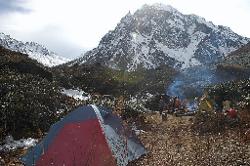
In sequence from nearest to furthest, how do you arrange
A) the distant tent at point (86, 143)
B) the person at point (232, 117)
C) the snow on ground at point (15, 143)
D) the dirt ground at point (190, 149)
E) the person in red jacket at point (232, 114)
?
the dirt ground at point (190, 149) → the distant tent at point (86, 143) → the snow on ground at point (15, 143) → the person at point (232, 117) → the person in red jacket at point (232, 114)

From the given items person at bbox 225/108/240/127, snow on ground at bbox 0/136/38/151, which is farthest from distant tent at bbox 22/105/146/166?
person at bbox 225/108/240/127

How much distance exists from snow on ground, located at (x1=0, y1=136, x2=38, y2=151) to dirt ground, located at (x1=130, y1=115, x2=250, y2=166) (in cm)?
454

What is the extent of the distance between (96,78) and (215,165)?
3087cm

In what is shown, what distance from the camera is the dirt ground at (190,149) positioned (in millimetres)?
10445

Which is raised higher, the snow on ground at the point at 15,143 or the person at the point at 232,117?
the person at the point at 232,117

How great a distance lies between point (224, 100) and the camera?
25.9 m

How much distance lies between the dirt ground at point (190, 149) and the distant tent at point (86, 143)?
2.96ft

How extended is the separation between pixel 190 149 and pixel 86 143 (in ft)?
11.1

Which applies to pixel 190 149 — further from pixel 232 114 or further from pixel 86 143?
pixel 232 114

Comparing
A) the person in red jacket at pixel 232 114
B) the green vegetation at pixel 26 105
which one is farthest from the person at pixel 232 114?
the green vegetation at pixel 26 105

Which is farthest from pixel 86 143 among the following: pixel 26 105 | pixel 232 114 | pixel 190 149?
pixel 232 114

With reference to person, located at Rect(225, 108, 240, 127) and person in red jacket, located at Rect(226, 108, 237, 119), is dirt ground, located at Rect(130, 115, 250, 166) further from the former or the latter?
person in red jacket, located at Rect(226, 108, 237, 119)

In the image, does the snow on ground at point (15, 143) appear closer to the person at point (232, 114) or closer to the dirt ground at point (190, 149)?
the dirt ground at point (190, 149)

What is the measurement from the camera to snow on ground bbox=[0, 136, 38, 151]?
15.6 m
